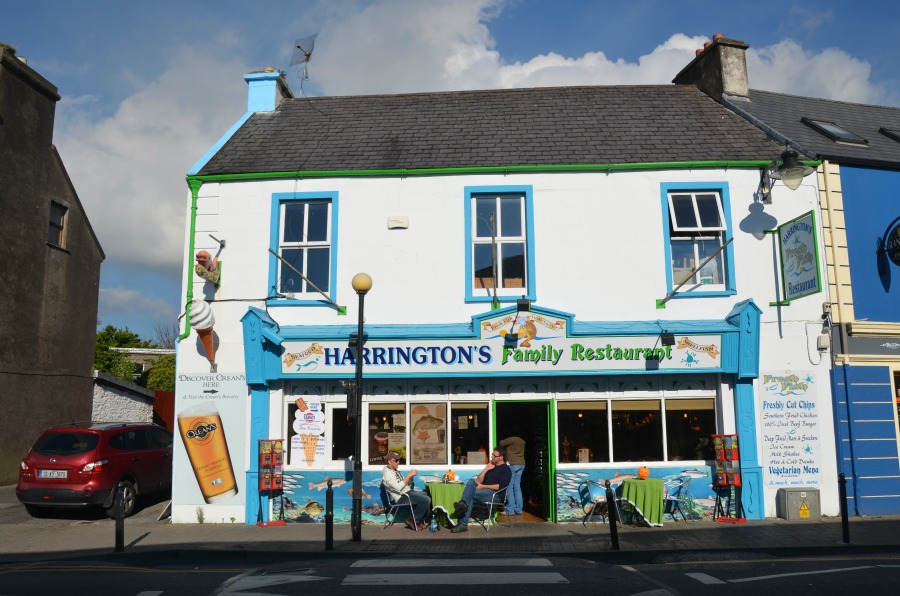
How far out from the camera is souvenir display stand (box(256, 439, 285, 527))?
12.4 metres

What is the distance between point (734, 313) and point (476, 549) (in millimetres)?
6169

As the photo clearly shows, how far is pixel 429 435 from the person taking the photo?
42.5 feet

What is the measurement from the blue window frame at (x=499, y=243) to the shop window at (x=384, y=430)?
2.46 metres

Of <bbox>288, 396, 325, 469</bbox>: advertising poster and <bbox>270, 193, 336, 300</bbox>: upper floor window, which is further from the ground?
<bbox>270, 193, 336, 300</bbox>: upper floor window

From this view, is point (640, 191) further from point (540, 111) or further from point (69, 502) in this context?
point (69, 502)

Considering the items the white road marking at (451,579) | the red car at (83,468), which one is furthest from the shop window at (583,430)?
the red car at (83,468)

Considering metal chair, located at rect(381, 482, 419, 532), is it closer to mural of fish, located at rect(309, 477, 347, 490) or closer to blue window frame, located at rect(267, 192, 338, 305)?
mural of fish, located at rect(309, 477, 347, 490)

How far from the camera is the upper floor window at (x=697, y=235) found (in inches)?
516

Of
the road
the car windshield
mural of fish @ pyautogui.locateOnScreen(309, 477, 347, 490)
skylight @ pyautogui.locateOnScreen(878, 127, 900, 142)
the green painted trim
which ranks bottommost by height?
the road

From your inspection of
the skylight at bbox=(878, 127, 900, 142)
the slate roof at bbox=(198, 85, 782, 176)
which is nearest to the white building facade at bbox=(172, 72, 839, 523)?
the slate roof at bbox=(198, 85, 782, 176)

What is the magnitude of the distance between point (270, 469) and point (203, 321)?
2.81 metres

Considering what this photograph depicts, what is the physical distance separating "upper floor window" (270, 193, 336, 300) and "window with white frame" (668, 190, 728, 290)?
20.8 feet

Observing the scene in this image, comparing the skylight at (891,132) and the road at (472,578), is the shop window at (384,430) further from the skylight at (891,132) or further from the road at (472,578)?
the skylight at (891,132)

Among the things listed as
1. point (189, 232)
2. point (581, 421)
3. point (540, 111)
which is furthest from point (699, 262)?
point (189, 232)
